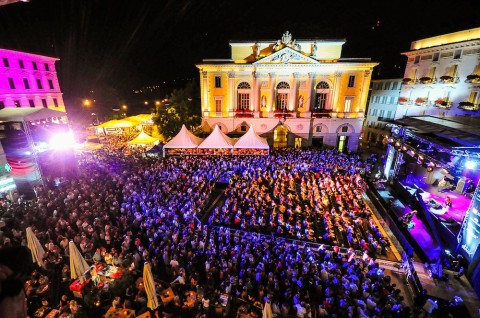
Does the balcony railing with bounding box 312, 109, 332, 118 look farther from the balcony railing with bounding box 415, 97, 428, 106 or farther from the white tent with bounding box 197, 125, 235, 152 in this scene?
the white tent with bounding box 197, 125, 235, 152

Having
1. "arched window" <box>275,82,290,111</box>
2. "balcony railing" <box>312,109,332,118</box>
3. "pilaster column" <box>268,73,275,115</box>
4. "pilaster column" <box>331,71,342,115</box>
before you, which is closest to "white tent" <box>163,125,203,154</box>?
"pilaster column" <box>268,73,275,115</box>

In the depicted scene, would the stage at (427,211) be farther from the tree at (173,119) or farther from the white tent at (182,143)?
the tree at (173,119)

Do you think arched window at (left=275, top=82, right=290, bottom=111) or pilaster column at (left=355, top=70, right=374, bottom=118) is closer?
pilaster column at (left=355, top=70, right=374, bottom=118)

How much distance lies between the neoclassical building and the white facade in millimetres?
6052

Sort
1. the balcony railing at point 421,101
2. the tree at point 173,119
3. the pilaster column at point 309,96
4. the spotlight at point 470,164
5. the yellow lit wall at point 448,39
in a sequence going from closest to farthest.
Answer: the spotlight at point 470,164
the yellow lit wall at point 448,39
the balcony railing at point 421,101
the pilaster column at point 309,96
the tree at point 173,119

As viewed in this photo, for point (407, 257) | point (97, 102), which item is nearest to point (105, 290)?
point (407, 257)

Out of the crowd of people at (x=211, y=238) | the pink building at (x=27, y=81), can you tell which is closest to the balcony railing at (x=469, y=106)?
the crowd of people at (x=211, y=238)

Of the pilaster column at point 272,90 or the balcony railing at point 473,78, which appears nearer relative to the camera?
the balcony railing at point 473,78

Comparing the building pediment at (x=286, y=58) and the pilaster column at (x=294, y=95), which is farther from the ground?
the building pediment at (x=286, y=58)

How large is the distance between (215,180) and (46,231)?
9742 mm

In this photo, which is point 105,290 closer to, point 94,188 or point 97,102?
point 94,188

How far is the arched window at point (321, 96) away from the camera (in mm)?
27969

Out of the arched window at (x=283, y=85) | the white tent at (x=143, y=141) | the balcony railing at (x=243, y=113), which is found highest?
the arched window at (x=283, y=85)

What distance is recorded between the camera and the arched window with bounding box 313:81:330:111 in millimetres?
27969
